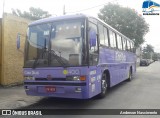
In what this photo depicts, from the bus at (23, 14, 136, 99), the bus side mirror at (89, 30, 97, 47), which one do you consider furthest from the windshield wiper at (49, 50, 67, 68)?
the bus side mirror at (89, 30, 97, 47)

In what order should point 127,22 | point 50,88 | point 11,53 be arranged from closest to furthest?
point 50,88
point 11,53
point 127,22

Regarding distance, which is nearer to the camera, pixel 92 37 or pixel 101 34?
pixel 92 37

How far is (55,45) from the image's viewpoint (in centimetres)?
820

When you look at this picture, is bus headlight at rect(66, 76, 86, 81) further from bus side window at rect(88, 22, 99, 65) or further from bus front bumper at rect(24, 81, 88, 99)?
bus side window at rect(88, 22, 99, 65)

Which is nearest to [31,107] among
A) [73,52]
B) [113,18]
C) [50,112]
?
[50,112]

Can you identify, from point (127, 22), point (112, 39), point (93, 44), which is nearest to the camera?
point (93, 44)

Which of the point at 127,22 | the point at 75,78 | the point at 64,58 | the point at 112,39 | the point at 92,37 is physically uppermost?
the point at 127,22

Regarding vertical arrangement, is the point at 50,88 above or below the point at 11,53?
below

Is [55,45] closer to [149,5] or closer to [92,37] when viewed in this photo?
[92,37]

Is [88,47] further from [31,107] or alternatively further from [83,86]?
[31,107]

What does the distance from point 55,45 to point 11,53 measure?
18.5ft

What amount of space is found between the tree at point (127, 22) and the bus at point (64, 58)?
2495cm

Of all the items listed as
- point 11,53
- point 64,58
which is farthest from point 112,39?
point 11,53

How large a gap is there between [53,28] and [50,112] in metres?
2.76
